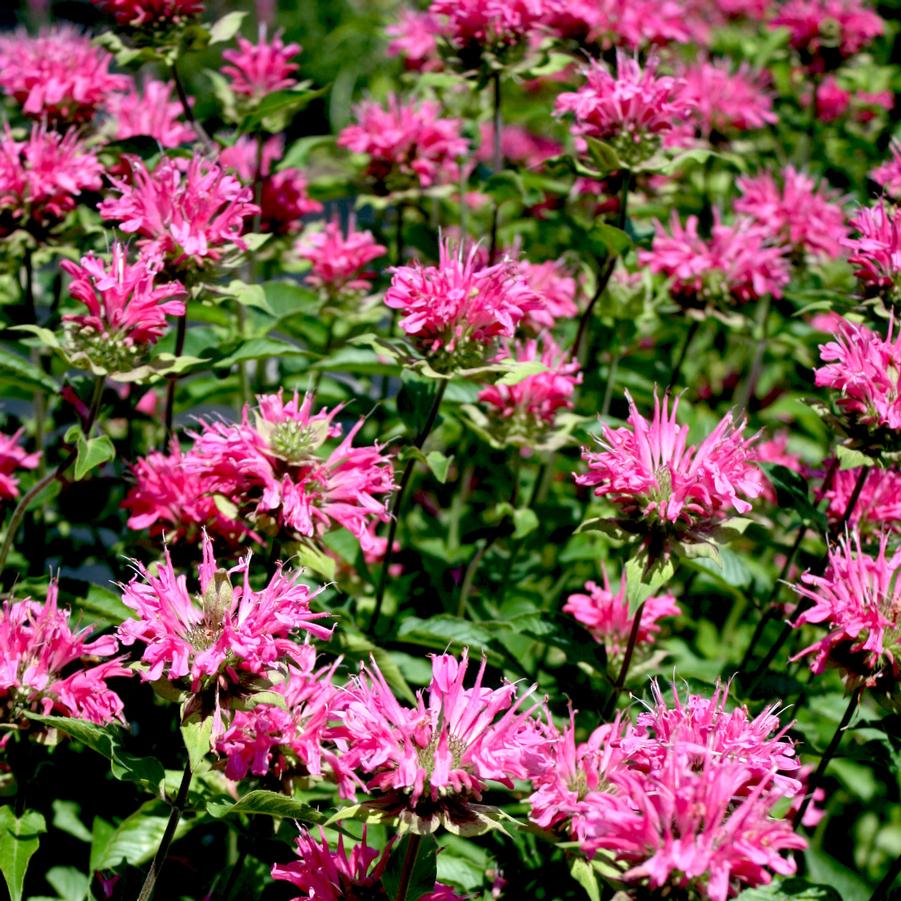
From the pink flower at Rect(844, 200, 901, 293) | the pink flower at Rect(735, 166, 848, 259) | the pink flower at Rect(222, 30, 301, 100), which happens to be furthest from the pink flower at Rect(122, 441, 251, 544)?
the pink flower at Rect(735, 166, 848, 259)

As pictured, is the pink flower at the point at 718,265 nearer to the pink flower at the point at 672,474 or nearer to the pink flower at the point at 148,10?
the pink flower at the point at 672,474

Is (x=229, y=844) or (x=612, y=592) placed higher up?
(x=612, y=592)

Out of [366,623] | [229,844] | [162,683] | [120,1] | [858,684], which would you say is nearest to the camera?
[162,683]

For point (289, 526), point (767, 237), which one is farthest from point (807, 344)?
point (289, 526)

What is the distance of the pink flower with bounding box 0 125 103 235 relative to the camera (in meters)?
1.80

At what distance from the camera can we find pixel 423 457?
1495 mm

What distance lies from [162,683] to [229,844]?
56 cm

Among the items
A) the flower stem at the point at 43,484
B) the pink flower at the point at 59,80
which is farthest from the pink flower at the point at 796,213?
the flower stem at the point at 43,484

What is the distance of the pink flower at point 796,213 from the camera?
2467mm

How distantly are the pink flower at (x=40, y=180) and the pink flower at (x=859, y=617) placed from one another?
1.35 meters

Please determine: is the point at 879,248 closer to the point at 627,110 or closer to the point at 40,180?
the point at 627,110

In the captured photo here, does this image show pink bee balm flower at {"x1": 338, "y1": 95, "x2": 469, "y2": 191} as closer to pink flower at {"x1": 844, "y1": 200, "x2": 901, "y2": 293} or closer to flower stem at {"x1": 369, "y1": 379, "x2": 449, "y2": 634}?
flower stem at {"x1": 369, "y1": 379, "x2": 449, "y2": 634}

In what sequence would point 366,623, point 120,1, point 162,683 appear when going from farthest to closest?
point 120,1 → point 366,623 → point 162,683

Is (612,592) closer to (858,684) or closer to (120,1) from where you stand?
(858,684)
